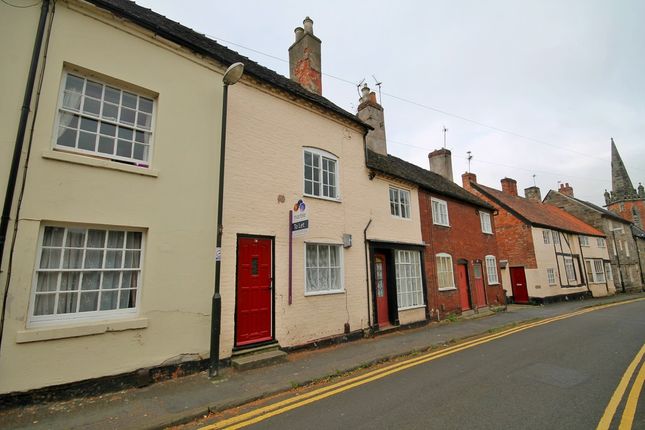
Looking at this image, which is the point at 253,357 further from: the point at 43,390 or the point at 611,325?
the point at 611,325

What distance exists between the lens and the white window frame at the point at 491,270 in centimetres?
1768

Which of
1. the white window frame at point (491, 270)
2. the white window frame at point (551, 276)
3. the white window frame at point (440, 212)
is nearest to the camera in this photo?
the white window frame at point (440, 212)

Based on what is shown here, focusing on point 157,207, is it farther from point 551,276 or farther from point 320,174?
point 551,276

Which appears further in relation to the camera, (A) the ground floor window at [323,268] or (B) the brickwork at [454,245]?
(B) the brickwork at [454,245]

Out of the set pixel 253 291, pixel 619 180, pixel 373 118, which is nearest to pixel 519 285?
pixel 373 118

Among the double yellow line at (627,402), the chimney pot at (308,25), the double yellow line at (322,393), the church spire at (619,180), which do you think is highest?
the church spire at (619,180)

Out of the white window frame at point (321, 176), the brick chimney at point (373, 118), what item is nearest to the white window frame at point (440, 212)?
the brick chimney at point (373, 118)

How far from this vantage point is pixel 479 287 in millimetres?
16828

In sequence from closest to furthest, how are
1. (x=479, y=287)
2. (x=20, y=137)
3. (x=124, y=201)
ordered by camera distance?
(x=20, y=137) → (x=124, y=201) → (x=479, y=287)

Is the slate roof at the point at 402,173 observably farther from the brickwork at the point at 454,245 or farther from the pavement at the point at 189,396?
the pavement at the point at 189,396

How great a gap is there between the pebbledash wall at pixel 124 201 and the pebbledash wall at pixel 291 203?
0.62m

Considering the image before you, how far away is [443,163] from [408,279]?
415 inches

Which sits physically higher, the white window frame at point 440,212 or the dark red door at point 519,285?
the white window frame at point 440,212

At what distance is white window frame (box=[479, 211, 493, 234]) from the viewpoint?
60.4 feet
